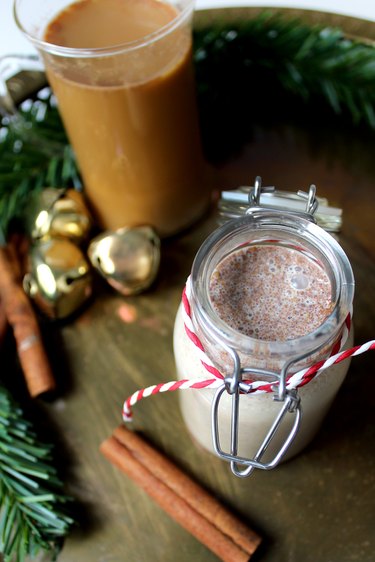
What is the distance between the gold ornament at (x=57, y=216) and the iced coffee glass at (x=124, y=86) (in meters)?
0.04

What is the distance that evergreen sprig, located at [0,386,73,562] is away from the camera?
2.27 ft

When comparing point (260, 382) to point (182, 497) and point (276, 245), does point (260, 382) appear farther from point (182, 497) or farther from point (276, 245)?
point (182, 497)

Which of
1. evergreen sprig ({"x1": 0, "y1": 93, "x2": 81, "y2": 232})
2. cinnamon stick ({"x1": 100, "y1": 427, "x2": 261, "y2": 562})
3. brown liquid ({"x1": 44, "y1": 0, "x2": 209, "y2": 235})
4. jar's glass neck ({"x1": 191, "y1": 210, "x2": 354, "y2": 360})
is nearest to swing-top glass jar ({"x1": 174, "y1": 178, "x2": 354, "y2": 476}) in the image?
→ jar's glass neck ({"x1": 191, "y1": 210, "x2": 354, "y2": 360})

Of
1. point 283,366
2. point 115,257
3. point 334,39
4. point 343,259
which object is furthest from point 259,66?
point 283,366

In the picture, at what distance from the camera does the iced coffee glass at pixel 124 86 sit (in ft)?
2.46

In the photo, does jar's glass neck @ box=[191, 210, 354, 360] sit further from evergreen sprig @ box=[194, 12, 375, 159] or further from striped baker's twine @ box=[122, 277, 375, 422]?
evergreen sprig @ box=[194, 12, 375, 159]

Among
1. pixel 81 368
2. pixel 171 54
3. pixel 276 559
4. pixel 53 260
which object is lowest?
pixel 276 559

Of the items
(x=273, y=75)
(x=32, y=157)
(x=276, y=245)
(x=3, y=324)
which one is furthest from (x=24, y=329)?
(x=273, y=75)

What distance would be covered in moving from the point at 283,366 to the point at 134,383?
1.15 feet

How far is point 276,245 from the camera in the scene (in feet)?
2.07

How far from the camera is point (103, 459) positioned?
2.56ft

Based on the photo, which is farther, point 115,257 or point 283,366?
point 115,257

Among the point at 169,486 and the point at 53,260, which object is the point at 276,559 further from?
the point at 53,260

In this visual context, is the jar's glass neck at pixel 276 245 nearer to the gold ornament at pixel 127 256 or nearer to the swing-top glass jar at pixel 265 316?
the swing-top glass jar at pixel 265 316
